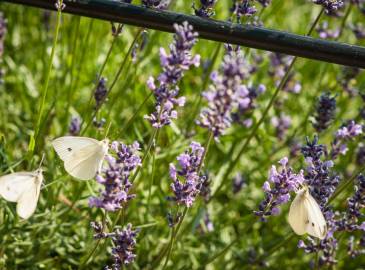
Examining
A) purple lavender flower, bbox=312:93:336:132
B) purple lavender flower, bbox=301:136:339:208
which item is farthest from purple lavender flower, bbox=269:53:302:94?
purple lavender flower, bbox=301:136:339:208

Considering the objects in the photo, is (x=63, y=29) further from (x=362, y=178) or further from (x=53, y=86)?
(x=362, y=178)

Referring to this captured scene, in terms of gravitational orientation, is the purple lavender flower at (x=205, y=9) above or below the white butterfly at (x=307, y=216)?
above

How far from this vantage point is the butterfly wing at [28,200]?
1571mm

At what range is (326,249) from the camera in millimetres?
2031

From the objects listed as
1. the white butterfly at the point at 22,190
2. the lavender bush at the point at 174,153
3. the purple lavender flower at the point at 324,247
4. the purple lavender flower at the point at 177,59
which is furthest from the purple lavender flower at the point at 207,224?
the purple lavender flower at the point at 177,59

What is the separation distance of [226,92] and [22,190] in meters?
0.73

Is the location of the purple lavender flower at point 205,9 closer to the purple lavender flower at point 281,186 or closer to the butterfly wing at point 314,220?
the purple lavender flower at point 281,186

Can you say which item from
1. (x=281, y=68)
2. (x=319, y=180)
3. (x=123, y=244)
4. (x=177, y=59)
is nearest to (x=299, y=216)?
(x=319, y=180)

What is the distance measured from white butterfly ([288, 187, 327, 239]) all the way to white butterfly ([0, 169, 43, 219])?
772mm

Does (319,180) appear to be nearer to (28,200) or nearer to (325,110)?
(325,110)

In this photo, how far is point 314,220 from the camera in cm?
161

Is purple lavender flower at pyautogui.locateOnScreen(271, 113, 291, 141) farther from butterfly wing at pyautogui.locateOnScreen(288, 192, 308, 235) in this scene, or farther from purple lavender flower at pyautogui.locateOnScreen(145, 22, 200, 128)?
purple lavender flower at pyautogui.locateOnScreen(145, 22, 200, 128)

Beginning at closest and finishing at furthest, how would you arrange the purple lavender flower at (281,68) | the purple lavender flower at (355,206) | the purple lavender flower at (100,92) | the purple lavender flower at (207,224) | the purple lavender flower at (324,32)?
the purple lavender flower at (355,206)
the purple lavender flower at (100,92)
the purple lavender flower at (207,224)
the purple lavender flower at (324,32)
the purple lavender flower at (281,68)

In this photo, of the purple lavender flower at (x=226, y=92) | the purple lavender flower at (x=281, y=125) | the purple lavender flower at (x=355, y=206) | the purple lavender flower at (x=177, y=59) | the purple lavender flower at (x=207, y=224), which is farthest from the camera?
the purple lavender flower at (x=281, y=125)
